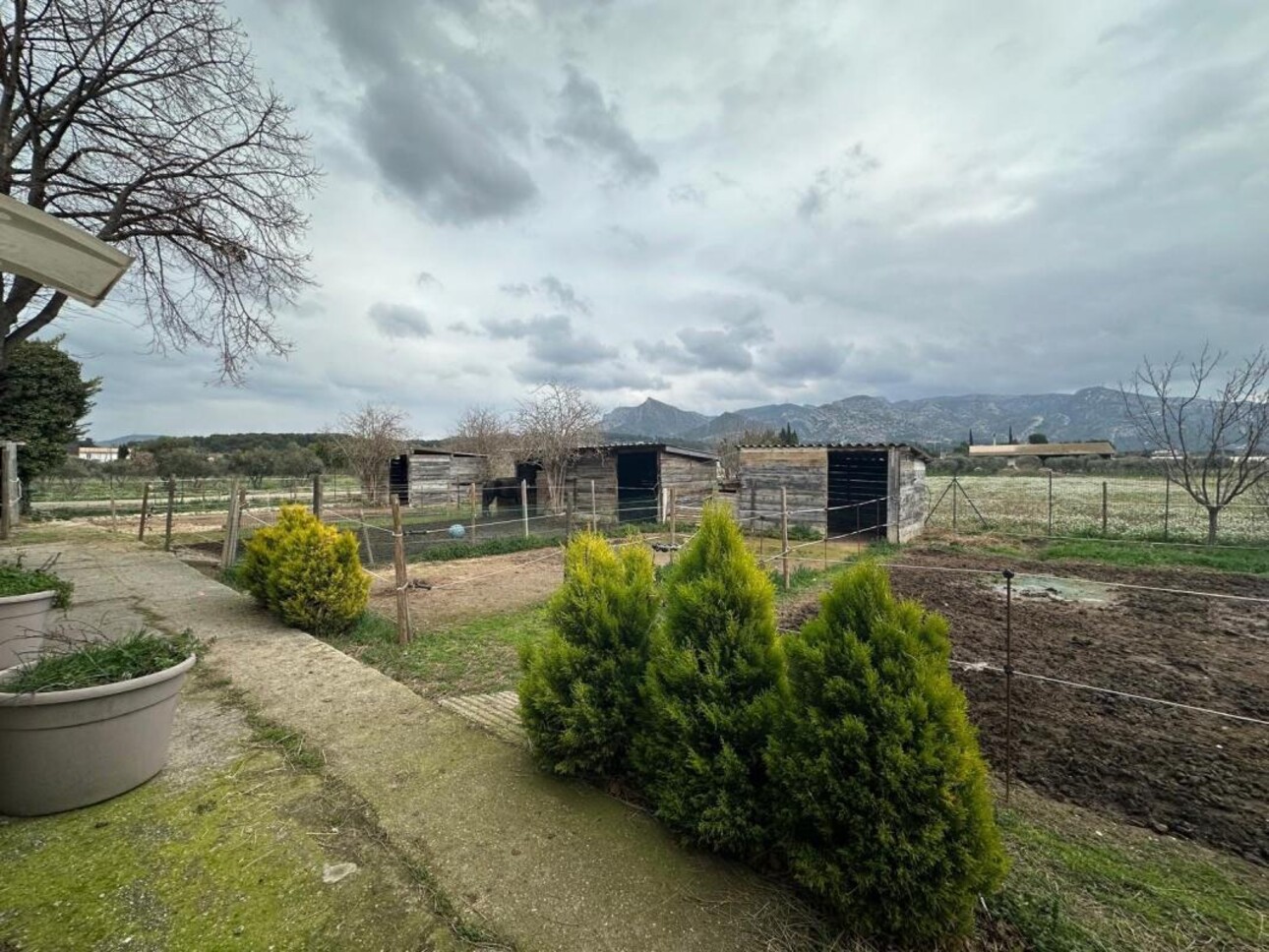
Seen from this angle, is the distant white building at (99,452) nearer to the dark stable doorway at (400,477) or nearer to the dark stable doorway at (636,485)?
the dark stable doorway at (400,477)

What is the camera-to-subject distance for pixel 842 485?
1572 centimetres

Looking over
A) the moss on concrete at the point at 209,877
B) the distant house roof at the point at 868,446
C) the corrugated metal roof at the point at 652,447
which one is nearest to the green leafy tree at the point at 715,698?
the moss on concrete at the point at 209,877

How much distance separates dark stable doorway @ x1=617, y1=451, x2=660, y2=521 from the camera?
17.7m

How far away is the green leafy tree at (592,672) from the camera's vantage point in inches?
95.5

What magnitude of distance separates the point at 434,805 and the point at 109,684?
4.72 ft

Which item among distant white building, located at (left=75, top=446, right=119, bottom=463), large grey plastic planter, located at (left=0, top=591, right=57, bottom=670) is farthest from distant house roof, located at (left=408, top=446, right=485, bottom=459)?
distant white building, located at (left=75, top=446, right=119, bottom=463)

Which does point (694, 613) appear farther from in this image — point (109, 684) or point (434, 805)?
point (109, 684)

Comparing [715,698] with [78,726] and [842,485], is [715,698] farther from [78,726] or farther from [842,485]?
[842,485]

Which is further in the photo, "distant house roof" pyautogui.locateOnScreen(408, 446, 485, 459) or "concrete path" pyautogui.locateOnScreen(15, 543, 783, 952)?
"distant house roof" pyautogui.locateOnScreen(408, 446, 485, 459)

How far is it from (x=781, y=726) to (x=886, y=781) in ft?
1.24

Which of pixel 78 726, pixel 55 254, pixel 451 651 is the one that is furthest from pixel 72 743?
pixel 451 651

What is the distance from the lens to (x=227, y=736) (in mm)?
2949

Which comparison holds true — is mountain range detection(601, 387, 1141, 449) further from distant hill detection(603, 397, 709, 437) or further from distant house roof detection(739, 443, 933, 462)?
distant house roof detection(739, 443, 933, 462)

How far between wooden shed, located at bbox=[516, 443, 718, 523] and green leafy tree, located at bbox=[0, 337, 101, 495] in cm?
1658
